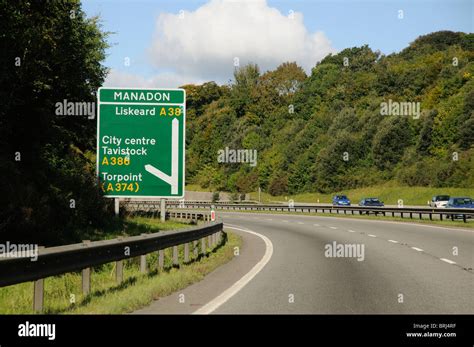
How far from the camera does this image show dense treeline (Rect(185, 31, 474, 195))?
75500 millimetres

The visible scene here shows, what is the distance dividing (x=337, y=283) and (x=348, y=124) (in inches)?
3336

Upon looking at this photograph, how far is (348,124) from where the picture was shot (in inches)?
3733

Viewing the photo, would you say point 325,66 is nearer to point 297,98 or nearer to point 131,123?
point 297,98

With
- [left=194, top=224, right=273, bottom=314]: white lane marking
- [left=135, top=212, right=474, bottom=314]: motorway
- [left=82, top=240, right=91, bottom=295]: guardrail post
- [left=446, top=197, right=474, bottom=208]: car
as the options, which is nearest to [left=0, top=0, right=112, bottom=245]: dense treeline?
[left=135, top=212, right=474, bottom=314]: motorway

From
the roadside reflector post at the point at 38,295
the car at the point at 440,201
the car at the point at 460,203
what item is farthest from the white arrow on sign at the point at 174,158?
the car at the point at 440,201

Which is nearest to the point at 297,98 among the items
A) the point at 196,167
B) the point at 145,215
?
the point at 196,167

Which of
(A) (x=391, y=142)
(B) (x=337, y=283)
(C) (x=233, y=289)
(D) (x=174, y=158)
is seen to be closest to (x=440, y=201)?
(A) (x=391, y=142)

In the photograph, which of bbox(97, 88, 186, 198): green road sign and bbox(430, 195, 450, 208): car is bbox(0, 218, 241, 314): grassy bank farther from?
bbox(430, 195, 450, 208): car

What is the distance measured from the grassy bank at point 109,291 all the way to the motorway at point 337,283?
0.26 m

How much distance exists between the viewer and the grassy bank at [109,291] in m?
9.05

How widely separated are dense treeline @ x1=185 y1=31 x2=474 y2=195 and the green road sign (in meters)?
51.1

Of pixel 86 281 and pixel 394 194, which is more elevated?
pixel 394 194

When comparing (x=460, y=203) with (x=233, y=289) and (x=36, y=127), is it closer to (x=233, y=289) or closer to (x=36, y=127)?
(x=36, y=127)
